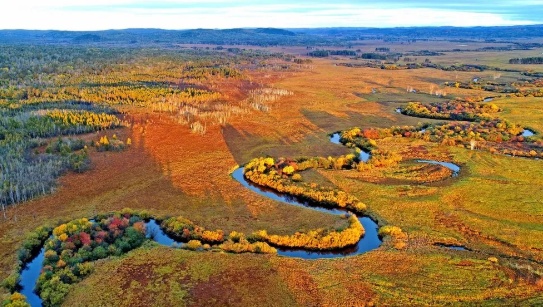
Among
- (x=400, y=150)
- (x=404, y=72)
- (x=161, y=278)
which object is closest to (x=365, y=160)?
(x=400, y=150)

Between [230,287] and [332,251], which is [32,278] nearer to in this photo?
[230,287]

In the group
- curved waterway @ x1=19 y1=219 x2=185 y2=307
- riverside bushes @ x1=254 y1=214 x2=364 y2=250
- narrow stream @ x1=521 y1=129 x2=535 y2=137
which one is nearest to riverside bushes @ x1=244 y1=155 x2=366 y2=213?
riverside bushes @ x1=254 y1=214 x2=364 y2=250

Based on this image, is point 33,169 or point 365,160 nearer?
point 33,169

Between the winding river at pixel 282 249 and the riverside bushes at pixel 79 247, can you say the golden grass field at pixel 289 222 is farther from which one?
the winding river at pixel 282 249

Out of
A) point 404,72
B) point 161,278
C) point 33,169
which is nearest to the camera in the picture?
point 161,278

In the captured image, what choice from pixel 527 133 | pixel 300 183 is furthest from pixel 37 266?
pixel 527 133

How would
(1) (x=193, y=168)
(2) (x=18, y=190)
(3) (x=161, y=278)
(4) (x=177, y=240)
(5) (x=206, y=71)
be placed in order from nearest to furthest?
(3) (x=161, y=278) → (4) (x=177, y=240) → (2) (x=18, y=190) → (1) (x=193, y=168) → (5) (x=206, y=71)

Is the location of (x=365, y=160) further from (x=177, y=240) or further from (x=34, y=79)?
(x=34, y=79)

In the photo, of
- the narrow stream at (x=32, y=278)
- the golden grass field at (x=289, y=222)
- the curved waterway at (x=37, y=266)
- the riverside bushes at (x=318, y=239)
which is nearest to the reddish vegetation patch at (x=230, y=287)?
the golden grass field at (x=289, y=222)

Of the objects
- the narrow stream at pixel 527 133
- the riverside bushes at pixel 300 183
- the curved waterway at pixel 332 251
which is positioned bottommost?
the curved waterway at pixel 332 251
